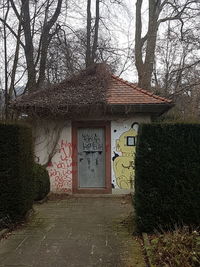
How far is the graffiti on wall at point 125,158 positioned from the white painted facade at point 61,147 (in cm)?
8

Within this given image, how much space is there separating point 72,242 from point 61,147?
6.52 meters

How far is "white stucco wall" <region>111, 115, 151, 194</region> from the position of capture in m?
12.6

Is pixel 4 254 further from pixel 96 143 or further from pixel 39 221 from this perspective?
pixel 96 143

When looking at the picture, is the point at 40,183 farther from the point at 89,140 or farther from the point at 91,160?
the point at 89,140

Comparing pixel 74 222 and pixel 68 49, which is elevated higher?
pixel 68 49

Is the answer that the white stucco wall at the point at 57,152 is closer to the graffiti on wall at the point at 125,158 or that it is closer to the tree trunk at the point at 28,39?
the graffiti on wall at the point at 125,158

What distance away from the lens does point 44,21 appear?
16406mm

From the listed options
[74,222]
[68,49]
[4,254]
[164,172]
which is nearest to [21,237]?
[4,254]

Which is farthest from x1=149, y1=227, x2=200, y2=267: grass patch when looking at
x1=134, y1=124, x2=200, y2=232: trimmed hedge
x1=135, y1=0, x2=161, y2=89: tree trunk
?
x1=135, y1=0, x2=161, y2=89: tree trunk

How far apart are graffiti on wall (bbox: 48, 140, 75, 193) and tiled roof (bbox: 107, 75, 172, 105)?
88.0 inches

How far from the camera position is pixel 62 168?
501 inches

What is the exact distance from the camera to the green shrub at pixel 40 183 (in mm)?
10930

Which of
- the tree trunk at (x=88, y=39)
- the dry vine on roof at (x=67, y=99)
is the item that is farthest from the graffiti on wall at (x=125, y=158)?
the tree trunk at (x=88, y=39)

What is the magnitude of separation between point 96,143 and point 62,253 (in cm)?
718
